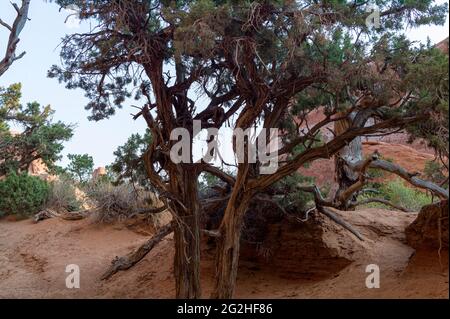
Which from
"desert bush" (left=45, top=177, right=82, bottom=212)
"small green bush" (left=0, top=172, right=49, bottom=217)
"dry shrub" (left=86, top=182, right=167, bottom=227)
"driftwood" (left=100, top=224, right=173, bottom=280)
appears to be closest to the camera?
"driftwood" (left=100, top=224, right=173, bottom=280)

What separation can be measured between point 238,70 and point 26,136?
14187 mm

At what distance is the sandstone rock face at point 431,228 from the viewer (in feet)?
28.0

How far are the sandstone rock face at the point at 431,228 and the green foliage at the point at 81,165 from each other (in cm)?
1531

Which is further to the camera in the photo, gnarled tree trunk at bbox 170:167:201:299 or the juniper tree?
gnarled tree trunk at bbox 170:167:201:299

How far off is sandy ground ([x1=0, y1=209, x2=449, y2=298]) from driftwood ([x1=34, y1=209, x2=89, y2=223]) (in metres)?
0.31

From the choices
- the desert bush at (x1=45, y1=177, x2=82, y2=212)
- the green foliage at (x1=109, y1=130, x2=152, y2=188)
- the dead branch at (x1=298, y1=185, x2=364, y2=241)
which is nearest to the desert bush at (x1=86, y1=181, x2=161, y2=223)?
the desert bush at (x1=45, y1=177, x2=82, y2=212)

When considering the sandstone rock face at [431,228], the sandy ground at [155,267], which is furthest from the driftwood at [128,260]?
the sandstone rock face at [431,228]

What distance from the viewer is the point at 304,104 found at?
33.9 ft

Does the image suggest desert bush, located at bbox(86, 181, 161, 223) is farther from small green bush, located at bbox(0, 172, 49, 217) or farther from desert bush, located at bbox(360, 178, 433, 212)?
desert bush, located at bbox(360, 178, 433, 212)

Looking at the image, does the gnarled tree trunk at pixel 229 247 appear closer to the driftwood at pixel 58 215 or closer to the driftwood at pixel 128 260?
the driftwood at pixel 128 260

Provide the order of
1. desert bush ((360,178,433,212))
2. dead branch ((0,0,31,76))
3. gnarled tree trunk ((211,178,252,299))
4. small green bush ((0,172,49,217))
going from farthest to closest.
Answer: small green bush ((0,172,49,217)) < desert bush ((360,178,433,212)) < dead branch ((0,0,31,76)) < gnarled tree trunk ((211,178,252,299))

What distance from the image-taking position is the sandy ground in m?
8.79
